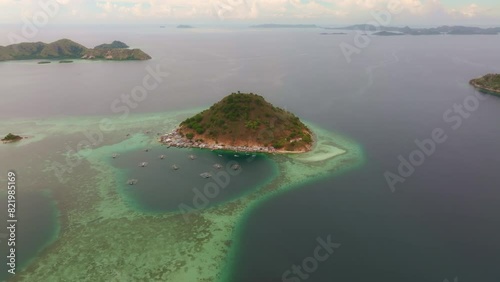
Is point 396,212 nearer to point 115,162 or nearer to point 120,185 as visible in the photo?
point 120,185

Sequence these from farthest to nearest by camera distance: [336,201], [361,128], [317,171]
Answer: [361,128], [317,171], [336,201]

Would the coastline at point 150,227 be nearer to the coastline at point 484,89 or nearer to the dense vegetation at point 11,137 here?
the dense vegetation at point 11,137

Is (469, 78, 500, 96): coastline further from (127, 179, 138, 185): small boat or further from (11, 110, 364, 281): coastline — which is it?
(127, 179, 138, 185): small boat

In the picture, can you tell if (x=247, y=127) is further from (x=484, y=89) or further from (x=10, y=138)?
(x=484, y=89)

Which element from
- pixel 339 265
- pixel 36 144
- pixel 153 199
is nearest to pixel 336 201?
pixel 339 265

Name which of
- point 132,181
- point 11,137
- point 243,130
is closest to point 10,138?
point 11,137

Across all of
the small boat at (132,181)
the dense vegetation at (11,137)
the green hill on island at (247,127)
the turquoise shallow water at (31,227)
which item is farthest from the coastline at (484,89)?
the dense vegetation at (11,137)
